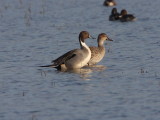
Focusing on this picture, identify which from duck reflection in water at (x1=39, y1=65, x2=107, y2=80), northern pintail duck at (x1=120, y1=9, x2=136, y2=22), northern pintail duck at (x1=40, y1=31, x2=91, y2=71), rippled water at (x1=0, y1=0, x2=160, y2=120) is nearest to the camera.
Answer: rippled water at (x1=0, y1=0, x2=160, y2=120)

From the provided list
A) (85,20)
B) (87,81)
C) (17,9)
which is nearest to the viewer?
(87,81)

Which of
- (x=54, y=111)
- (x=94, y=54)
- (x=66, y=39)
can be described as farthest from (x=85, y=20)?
(x=54, y=111)

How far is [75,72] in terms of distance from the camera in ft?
48.1

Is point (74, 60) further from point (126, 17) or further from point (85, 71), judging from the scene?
point (126, 17)

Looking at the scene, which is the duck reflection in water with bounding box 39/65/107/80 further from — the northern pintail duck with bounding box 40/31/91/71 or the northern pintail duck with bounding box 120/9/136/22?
the northern pintail duck with bounding box 120/9/136/22

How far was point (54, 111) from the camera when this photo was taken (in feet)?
34.8

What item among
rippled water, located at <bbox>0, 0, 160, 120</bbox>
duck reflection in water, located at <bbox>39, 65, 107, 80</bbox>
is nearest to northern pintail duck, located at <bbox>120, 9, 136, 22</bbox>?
rippled water, located at <bbox>0, 0, 160, 120</bbox>

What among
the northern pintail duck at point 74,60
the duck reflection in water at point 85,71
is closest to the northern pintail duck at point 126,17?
the duck reflection in water at point 85,71

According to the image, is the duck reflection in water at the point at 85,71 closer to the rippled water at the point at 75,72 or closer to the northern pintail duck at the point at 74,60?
the rippled water at the point at 75,72

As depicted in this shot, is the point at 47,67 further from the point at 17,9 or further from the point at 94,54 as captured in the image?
the point at 17,9

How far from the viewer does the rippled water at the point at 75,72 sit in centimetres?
1066

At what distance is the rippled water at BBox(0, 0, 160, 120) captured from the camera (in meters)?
10.7

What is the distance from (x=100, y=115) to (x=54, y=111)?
2.90ft

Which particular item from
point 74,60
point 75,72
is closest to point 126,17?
point 74,60
